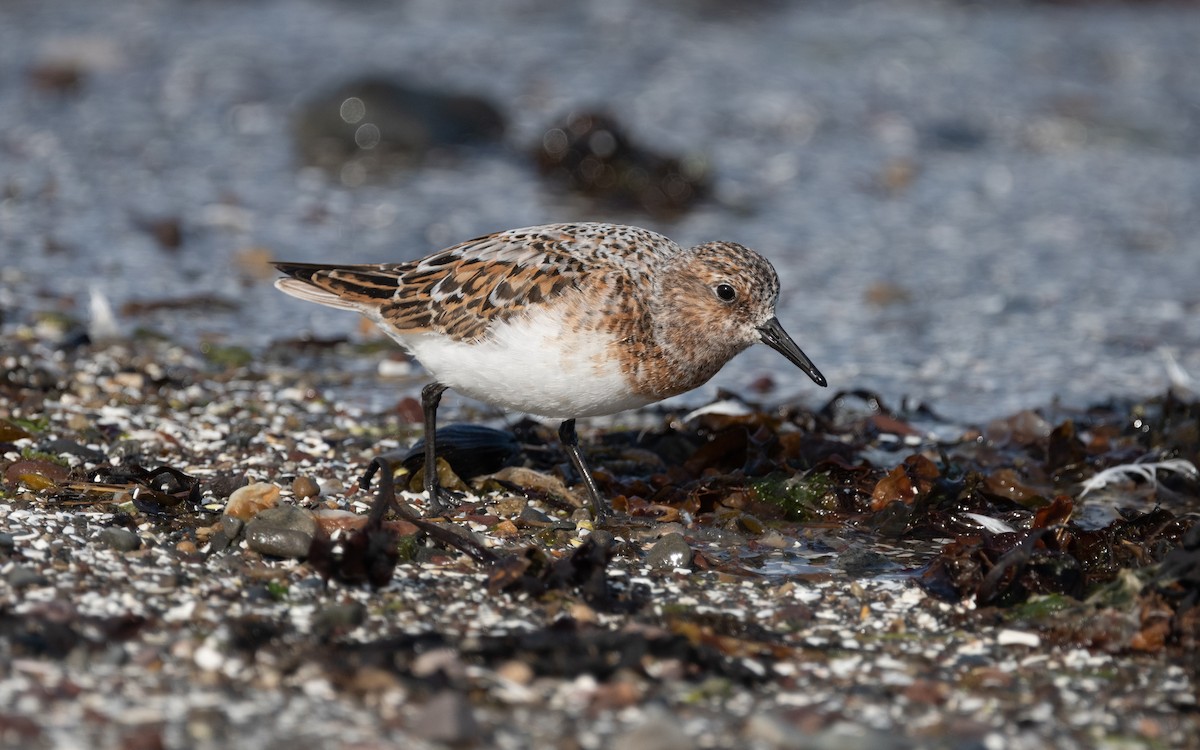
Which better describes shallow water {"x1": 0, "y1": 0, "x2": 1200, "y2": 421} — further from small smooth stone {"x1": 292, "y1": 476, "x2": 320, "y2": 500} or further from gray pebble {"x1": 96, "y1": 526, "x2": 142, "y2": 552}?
gray pebble {"x1": 96, "y1": 526, "x2": 142, "y2": 552}

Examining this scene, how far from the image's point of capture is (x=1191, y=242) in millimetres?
10273

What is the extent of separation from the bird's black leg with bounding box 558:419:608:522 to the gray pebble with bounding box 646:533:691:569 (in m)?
0.45

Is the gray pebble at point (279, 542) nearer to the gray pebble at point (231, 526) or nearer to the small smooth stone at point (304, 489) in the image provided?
the gray pebble at point (231, 526)

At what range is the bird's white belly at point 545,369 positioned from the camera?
4.90m

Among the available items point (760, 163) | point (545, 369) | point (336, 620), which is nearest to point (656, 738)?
point (336, 620)

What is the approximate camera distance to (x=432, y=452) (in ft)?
17.2

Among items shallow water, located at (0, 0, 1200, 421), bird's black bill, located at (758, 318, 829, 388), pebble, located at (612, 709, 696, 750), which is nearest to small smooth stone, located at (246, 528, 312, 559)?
pebble, located at (612, 709, 696, 750)

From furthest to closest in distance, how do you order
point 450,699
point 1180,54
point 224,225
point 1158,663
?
point 1180,54 → point 224,225 → point 1158,663 → point 450,699

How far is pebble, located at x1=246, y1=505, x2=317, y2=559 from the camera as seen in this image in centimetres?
447

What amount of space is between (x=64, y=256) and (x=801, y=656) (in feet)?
20.8

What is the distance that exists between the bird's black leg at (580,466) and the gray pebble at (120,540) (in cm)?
165

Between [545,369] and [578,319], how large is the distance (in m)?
0.21

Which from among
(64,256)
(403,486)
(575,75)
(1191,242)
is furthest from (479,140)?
(403,486)

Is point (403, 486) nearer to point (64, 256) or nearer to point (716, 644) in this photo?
point (716, 644)
